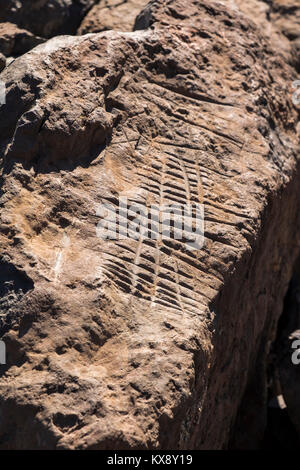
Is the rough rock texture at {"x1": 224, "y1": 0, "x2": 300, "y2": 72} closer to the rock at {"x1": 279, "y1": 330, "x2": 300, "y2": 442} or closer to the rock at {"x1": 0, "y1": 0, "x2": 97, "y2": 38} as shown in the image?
the rock at {"x1": 0, "y1": 0, "x2": 97, "y2": 38}

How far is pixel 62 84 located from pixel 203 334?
1.62 metres

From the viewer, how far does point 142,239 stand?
343 centimetres

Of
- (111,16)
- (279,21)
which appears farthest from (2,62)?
(279,21)

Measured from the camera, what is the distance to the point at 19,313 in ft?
10.0

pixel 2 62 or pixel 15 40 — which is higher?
pixel 15 40

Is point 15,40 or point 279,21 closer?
point 15,40

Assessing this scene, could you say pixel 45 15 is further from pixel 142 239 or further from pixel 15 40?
pixel 142 239

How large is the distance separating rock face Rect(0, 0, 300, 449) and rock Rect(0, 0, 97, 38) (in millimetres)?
806

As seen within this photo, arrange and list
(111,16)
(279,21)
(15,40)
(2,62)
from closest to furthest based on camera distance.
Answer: (2,62) < (15,40) < (111,16) < (279,21)

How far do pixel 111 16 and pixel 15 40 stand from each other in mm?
843

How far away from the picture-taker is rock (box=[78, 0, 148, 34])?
502 cm

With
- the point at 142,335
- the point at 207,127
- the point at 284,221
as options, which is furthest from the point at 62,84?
the point at 284,221

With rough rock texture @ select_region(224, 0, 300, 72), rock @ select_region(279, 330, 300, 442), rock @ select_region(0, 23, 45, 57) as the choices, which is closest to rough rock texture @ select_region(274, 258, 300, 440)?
rock @ select_region(279, 330, 300, 442)
